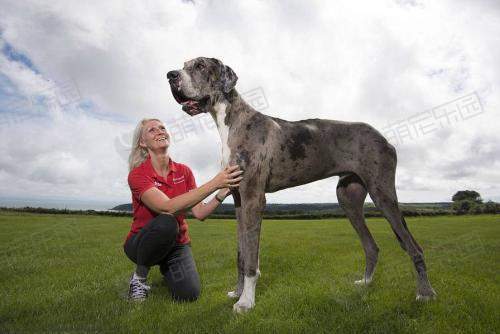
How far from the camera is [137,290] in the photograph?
5.47 metres

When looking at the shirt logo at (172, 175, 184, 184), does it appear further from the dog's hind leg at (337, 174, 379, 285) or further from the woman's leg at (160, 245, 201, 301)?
the dog's hind leg at (337, 174, 379, 285)

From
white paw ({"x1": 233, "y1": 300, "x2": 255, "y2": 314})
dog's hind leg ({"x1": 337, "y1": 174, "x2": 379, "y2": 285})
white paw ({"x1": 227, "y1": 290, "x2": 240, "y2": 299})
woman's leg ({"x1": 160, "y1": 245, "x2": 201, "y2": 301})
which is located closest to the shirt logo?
woman's leg ({"x1": 160, "y1": 245, "x2": 201, "y2": 301})

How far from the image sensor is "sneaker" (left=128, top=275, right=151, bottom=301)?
5.42m

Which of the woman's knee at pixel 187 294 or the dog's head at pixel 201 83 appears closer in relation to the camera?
the dog's head at pixel 201 83

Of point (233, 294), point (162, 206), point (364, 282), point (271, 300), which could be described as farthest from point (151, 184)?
point (364, 282)

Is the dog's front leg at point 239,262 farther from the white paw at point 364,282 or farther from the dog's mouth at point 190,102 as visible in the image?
the white paw at point 364,282

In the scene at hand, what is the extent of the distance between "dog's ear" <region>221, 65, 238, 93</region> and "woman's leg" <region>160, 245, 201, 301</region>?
2.96 metres

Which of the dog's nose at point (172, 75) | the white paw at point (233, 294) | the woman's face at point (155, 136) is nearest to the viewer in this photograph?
the dog's nose at point (172, 75)

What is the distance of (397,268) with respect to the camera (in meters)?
7.63

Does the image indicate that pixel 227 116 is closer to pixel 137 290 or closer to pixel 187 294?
pixel 187 294

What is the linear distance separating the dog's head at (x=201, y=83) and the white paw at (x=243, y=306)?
262cm

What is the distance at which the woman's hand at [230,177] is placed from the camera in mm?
4758

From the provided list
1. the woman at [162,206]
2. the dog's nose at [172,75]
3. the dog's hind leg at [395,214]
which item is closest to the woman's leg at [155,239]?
the woman at [162,206]

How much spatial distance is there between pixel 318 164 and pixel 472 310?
110 inches
